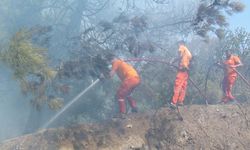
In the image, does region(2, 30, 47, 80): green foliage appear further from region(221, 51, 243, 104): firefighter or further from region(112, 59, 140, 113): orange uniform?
region(221, 51, 243, 104): firefighter

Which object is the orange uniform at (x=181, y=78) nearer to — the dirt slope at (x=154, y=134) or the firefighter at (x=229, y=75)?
the dirt slope at (x=154, y=134)

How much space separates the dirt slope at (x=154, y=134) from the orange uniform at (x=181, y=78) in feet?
1.77

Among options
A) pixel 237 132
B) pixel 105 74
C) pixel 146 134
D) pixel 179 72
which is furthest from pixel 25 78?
pixel 237 132

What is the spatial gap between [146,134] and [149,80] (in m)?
5.01

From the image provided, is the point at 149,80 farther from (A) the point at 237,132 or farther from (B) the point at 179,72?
(A) the point at 237,132

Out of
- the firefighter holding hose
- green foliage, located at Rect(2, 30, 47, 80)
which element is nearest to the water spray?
the firefighter holding hose

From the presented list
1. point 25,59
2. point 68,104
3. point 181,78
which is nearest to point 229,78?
point 181,78

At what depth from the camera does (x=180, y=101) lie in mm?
10320

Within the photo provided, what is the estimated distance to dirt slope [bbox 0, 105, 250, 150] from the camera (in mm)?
8812

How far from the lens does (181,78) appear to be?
10.1 m

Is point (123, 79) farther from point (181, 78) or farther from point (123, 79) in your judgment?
point (181, 78)

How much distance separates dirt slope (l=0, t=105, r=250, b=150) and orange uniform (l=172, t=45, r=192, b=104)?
0.54m

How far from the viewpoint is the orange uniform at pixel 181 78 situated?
32.6ft

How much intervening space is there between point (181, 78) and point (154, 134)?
1.81 metres
